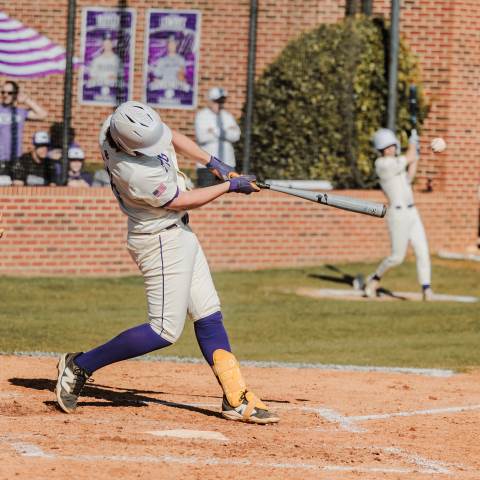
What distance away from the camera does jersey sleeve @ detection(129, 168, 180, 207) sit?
7297mm

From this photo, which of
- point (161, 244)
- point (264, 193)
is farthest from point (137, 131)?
point (264, 193)

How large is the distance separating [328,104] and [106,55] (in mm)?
3417

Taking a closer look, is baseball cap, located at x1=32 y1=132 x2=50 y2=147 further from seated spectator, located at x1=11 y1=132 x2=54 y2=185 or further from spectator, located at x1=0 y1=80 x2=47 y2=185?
spectator, located at x1=0 y1=80 x2=47 y2=185

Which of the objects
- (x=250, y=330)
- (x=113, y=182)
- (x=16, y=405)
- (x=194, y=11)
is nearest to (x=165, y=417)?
(x=16, y=405)

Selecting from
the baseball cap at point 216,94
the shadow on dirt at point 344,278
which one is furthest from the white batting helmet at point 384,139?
the baseball cap at point 216,94

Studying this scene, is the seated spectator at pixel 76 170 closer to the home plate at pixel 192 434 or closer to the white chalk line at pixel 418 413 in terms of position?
the white chalk line at pixel 418 413

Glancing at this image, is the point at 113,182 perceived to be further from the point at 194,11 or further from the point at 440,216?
the point at 440,216

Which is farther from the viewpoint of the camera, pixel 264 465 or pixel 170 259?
pixel 170 259

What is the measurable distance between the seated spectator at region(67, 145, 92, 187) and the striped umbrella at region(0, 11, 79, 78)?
1079 mm

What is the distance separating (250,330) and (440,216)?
6812 millimetres

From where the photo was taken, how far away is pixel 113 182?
755cm

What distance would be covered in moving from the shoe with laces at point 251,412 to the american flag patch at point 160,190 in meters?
1.38

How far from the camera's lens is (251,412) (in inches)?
305

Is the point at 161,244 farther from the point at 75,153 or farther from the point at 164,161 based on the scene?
the point at 75,153
